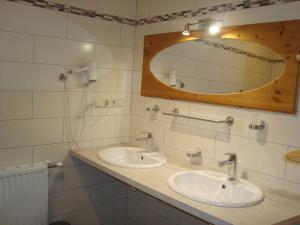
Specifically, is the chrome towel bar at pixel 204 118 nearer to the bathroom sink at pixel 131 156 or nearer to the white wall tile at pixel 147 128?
the white wall tile at pixel 147 128

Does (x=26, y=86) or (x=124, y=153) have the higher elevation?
(x=26, y=86)

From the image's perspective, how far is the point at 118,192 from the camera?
2.67m

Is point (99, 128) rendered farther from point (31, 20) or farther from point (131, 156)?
point (31, 20)

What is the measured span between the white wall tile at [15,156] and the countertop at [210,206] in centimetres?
54

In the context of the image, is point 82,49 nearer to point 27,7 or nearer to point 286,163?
point 27,7

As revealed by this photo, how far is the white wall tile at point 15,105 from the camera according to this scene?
1931mm

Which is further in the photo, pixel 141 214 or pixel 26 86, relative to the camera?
pixel 141 214

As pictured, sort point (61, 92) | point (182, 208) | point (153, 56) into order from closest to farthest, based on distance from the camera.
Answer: point (182, 208) < point (61, 92) < point (153, 56)

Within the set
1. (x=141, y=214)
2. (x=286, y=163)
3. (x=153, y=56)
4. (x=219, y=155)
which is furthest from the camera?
(x=141, y=214)

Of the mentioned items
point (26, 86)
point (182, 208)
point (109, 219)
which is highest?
point (26, 86)

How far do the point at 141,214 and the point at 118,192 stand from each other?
0.28m

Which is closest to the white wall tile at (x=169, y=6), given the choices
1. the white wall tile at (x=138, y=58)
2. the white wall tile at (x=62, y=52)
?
the white wall tile at (x=138, y=58)

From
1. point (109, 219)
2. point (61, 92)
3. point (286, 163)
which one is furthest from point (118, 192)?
point (286, 163)

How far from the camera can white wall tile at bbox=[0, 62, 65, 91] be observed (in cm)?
192
